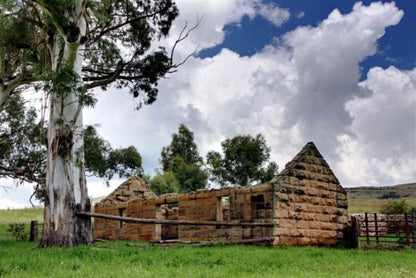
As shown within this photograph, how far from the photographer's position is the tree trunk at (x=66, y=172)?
14.6m

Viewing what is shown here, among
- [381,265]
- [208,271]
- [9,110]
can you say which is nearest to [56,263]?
[208,271]

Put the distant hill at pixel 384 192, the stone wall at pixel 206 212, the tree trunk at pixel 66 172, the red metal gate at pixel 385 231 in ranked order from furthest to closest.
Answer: the distant hill at pixel 384 192
the red metal gate at pixel 385 231
the stone wall at pixel 206 212
the tree trunk at pixel 66 172

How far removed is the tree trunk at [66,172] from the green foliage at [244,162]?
108ft

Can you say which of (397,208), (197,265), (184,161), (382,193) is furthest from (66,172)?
(382,193)

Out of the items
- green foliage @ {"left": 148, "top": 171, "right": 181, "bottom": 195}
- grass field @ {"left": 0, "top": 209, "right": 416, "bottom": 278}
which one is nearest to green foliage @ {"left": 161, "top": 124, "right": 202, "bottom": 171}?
green foliage @ {"left": 148, "top": 171, "right": 181, "bottom": 195}

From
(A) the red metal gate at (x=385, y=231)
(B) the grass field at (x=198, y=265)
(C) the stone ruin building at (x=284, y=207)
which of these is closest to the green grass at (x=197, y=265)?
(B) the grass field at (x=198, y=265)

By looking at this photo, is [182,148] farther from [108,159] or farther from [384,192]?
[384,192]

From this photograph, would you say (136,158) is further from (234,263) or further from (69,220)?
(234,263)

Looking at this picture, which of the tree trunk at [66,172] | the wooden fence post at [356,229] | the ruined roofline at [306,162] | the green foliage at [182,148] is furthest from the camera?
the green foliage at [182,148]

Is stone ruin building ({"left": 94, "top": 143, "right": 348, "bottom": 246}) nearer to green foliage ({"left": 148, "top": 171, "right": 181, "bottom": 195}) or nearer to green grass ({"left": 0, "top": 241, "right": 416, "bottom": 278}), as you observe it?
green grass ({"left": 0, "top": 241, "right": 416, "bottom": 278})

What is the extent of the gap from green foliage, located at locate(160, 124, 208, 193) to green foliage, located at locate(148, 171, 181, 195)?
62 centimetres

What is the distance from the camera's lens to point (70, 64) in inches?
604

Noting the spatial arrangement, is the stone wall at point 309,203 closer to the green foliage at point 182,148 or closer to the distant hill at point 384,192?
the green foliage at point 182,148

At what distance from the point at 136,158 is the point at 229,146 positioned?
20266 mm
